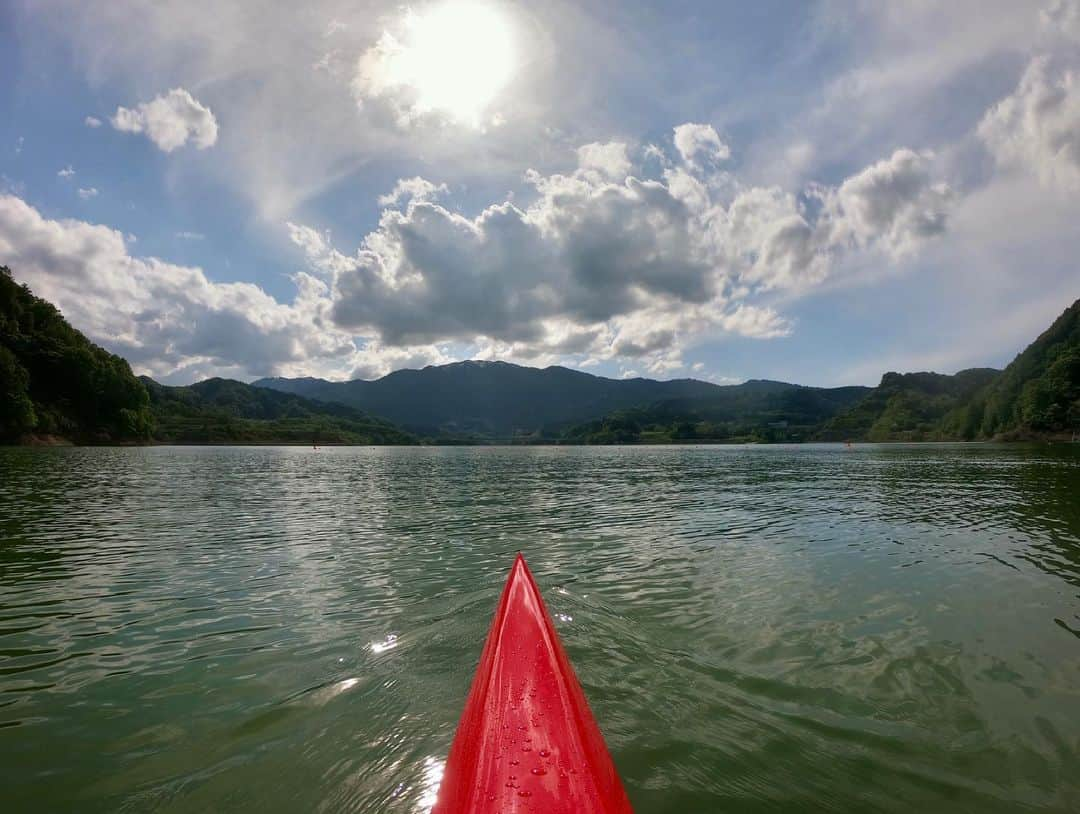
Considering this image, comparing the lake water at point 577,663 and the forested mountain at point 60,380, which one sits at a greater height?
the forested mountain at point 60,380

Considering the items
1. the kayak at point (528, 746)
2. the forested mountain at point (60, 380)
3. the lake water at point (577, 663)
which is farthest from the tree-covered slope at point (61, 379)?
the kayak at point (528, 746)

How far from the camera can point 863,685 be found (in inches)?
341

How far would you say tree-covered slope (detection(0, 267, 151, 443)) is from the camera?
134m

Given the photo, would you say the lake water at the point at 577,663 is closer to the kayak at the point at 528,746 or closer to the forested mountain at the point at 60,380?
the kayak at the point at 528,746

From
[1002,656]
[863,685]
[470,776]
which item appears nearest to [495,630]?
[470,776]

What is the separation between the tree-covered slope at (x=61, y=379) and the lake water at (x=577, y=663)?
509 ft

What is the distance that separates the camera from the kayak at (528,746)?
4090 millimetres

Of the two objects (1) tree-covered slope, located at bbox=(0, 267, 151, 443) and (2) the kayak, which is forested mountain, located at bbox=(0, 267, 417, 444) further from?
(2) the kayak

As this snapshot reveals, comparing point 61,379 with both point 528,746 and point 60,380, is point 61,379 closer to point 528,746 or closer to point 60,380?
point 60,380

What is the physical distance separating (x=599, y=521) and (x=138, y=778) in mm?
22846

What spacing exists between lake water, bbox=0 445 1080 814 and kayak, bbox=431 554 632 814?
134 centimetres

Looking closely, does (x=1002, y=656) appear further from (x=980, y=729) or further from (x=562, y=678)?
(x=562, y=678)

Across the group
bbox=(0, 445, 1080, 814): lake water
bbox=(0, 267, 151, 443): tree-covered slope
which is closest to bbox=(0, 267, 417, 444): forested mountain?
bbox=(0, 267, 151, 443): tree-covered slope

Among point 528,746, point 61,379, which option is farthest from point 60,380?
point 528,746
